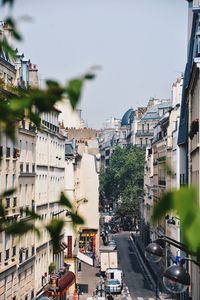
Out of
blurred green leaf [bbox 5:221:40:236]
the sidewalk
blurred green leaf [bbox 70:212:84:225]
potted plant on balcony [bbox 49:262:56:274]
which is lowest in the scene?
the sidewalk

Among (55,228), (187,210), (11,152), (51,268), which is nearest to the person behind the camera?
(187,210)

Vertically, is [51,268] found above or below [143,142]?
below

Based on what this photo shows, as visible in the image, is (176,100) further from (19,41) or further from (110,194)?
(110,194)

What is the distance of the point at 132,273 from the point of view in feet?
262

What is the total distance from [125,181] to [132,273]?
65770 mm

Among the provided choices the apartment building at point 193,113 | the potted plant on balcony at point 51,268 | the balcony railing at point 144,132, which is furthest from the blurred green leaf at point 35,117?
the balcony railing at point 144,132

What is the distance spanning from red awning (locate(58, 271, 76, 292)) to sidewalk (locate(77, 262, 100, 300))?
1822 mm

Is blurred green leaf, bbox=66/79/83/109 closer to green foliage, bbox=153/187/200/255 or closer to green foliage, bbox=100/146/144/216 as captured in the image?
green foliage, bbox=153/187/200/255

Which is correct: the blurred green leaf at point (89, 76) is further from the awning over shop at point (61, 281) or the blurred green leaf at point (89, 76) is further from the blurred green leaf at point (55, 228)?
the awning over shop at point (61, 281)

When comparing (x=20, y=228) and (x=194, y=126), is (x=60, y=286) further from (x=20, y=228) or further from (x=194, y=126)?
(x=20, y=228)

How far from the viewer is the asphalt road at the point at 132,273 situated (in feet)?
211

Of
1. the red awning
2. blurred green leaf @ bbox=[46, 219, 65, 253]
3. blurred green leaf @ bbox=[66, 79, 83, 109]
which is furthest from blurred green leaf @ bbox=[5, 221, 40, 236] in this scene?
the red awning

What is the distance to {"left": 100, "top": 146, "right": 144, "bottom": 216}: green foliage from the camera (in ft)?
440

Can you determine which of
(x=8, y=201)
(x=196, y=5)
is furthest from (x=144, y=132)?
(x=8, y=201)
